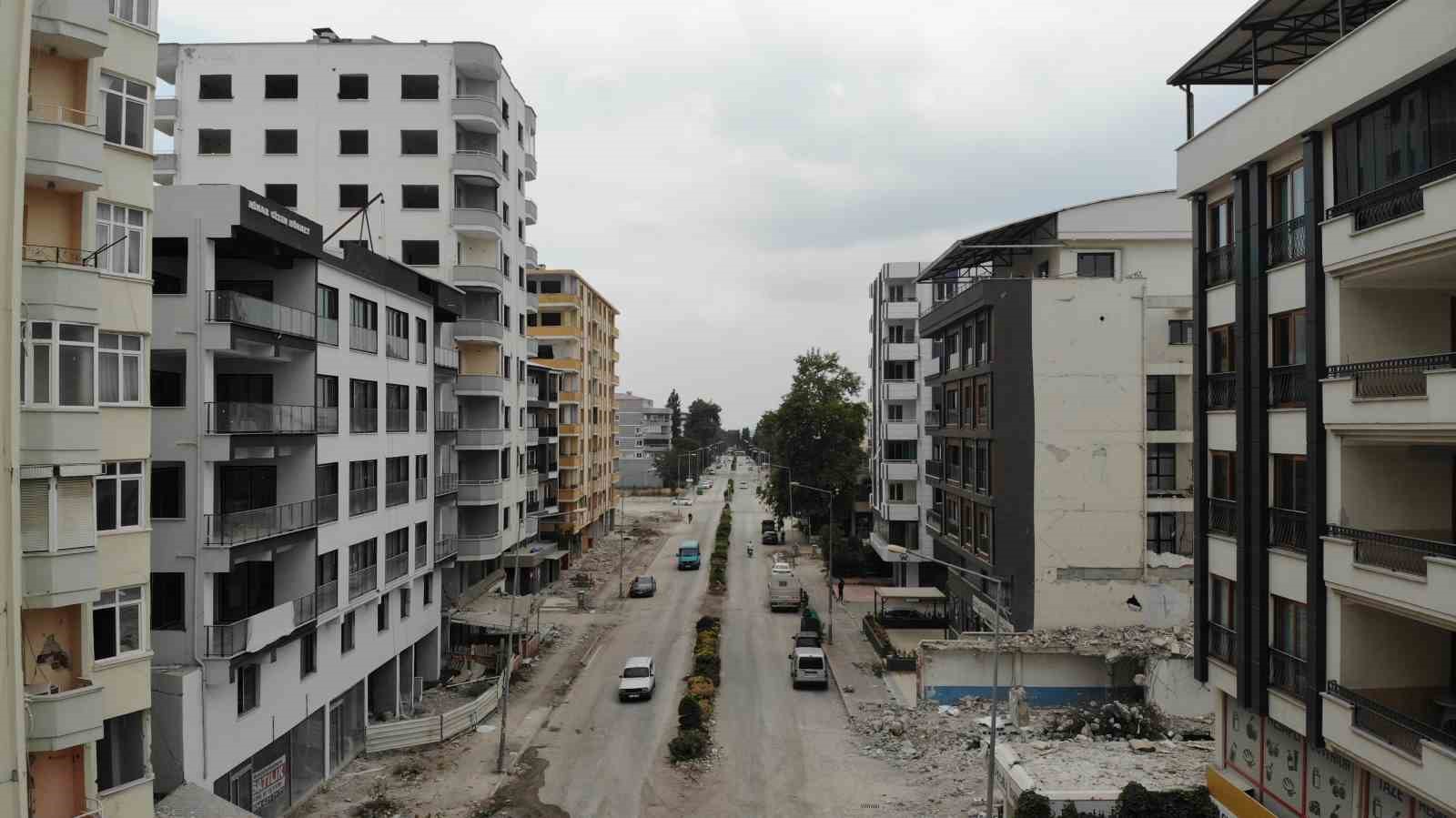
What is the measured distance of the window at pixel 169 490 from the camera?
24.3 metres

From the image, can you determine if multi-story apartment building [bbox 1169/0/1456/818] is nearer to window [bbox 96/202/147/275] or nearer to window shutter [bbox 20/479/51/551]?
window [bbox 96/202/147/275]

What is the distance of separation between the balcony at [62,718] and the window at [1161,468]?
3500 centimetres

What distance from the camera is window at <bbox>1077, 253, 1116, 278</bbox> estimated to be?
40750mm

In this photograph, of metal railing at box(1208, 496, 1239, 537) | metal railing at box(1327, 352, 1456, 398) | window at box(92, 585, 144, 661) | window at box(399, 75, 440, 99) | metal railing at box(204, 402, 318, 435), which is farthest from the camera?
window at box(399, 75, 440, 99)

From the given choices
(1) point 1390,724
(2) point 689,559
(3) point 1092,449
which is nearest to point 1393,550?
(1) point 1390,724

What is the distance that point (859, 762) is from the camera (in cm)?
3241

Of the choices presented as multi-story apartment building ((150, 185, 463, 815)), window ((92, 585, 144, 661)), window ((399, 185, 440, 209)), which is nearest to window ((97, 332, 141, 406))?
window ((92, 585, 144, 661))

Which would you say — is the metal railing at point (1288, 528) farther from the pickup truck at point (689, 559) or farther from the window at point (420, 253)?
the pickup truck at point (689, 559)

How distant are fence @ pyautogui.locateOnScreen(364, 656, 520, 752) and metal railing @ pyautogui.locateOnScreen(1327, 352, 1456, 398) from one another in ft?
96.4

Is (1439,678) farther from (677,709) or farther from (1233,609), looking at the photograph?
(677,709)

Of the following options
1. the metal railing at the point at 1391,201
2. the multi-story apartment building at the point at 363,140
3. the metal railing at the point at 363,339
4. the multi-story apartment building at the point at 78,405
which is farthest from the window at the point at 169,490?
the metal railing at the point at 1391,201

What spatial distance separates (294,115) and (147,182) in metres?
30.2

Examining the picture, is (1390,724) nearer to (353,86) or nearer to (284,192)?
(353,86)

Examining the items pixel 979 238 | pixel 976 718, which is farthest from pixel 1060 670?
pixel 979 238
